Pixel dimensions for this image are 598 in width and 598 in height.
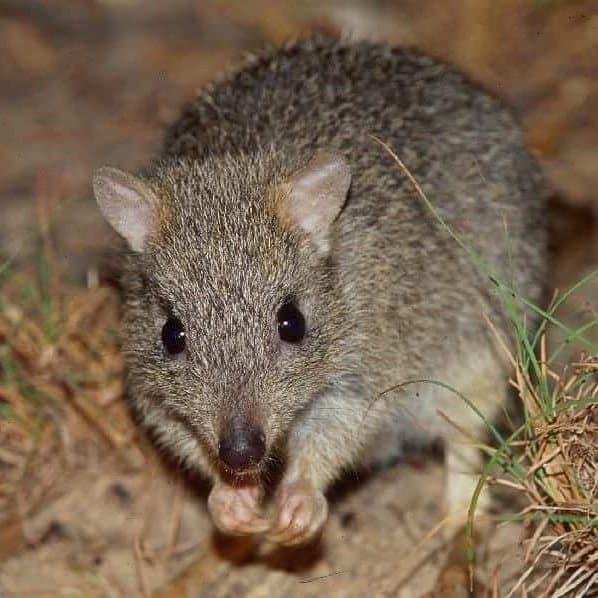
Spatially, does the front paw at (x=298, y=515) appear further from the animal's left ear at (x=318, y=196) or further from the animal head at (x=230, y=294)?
the animal's left ear at (x=318, y=196)

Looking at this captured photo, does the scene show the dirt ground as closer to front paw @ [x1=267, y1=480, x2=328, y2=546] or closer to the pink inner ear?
front paw @ [x1=267, y1=480, x2=328, y2=546]

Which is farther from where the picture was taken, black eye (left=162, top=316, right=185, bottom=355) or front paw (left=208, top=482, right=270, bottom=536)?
front paw (left=208, top=482, right=270, bottom=536)

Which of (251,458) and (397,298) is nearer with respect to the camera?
(251,458)

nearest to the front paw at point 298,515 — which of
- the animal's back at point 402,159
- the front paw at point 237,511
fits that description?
the front paw at point 237,511

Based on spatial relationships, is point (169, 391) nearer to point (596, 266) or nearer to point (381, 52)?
point (381, 52)

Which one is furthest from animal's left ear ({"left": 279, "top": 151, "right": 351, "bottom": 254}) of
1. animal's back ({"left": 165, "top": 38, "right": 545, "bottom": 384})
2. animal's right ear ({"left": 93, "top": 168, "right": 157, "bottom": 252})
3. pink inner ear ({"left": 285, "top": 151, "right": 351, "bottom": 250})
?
animal's right ear ({"left": 93, "top": 168, "right": 157, "bottom": 252})

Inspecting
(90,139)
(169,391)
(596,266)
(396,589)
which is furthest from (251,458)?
(90,139)
